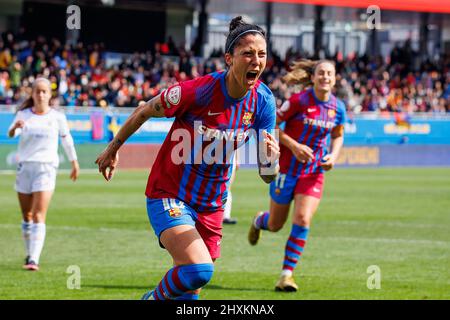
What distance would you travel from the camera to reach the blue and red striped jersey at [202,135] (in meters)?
7.05

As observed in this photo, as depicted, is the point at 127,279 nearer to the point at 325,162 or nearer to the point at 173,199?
the point at 325,162

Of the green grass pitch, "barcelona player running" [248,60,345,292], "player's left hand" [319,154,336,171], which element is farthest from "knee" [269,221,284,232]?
"player's left hand" [319,154,336,171]

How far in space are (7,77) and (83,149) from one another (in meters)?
4.84


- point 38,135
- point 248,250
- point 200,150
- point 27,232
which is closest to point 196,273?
point 200,150

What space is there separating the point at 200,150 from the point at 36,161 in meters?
4.90

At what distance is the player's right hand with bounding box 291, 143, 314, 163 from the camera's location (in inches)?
396

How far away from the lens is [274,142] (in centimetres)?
701

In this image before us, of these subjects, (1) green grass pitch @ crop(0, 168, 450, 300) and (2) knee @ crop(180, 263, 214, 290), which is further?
(1) green grass pitch @ crop(0, 168, 450, 300)

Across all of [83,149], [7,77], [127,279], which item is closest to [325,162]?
[127,279]

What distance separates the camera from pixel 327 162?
10922 mm

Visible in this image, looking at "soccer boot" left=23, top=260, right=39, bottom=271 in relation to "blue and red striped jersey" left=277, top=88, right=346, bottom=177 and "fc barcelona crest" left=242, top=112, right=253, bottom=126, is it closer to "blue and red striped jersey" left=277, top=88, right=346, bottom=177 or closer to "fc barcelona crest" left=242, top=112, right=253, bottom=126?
"blue and red striped jersey" left=277, top=88, right=346, bottom=177

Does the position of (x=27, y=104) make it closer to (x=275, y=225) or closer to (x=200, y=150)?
(x=275, y=225)

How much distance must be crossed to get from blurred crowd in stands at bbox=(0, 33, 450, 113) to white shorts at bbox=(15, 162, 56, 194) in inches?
667

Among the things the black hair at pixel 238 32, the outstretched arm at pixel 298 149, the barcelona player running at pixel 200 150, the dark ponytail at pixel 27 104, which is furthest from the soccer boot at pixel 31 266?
the black hair at pixel 238 32
